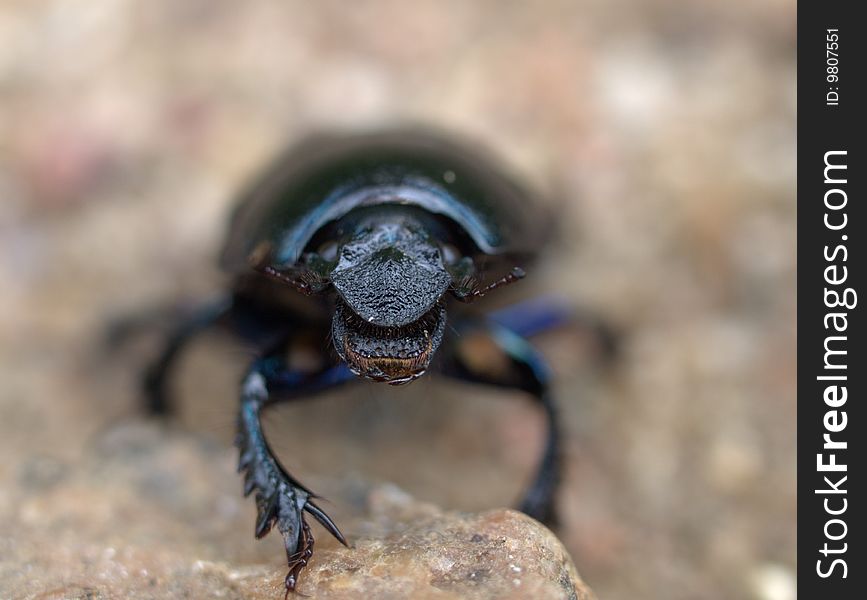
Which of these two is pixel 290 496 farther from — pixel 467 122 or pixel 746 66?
pixel 746 66

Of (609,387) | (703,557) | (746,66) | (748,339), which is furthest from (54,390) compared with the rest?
(746,66)

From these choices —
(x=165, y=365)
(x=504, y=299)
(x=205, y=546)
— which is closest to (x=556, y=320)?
(x=504, y=299)

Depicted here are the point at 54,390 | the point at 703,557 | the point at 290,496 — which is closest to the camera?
the point at 290,496

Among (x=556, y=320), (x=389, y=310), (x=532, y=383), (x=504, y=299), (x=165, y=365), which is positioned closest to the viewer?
(x=389, y=310)

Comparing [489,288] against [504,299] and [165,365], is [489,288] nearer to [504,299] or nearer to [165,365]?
[504,299]

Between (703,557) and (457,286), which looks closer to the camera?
(457,286)

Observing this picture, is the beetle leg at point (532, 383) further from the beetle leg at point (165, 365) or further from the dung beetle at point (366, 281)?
the beetle leg at point (165, 365)

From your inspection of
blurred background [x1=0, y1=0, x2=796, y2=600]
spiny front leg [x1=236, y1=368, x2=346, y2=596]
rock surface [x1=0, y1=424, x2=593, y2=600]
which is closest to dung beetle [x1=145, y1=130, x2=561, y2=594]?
spiny front leg [x1=236, y1=368, x2=346, y2=596]
